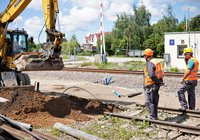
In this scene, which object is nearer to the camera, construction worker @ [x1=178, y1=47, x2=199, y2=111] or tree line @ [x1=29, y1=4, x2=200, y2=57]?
construction worker @ [x1=178, y1=47, x2=199, y2=111]

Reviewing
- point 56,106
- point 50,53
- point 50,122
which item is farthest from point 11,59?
point 50,122

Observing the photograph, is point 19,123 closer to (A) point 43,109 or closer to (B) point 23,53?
(A) point 43,109

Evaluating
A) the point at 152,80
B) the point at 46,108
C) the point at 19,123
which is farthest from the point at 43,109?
the point at 152,80

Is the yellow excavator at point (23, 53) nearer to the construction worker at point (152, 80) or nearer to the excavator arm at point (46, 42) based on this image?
the excavator arm at point (46, 42)

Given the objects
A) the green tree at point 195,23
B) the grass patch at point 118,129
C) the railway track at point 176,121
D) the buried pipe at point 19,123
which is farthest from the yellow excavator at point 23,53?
the green tree at point 195,23

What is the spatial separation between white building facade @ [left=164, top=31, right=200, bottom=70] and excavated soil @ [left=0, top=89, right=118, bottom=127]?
19.0 m

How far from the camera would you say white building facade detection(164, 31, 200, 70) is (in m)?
28.0

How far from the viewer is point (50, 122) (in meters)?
9.21

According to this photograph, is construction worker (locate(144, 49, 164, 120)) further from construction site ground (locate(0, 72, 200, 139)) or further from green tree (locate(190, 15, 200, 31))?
green tree (locate(190, 15, 200, 31))

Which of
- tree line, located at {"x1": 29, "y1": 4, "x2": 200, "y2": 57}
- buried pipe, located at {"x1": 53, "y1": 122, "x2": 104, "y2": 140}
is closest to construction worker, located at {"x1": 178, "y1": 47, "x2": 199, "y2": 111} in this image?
buried pipe, located at {"x1": 53, "y1": 122, "x2": 104, "y2": 140}

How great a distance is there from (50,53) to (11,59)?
2204 mm

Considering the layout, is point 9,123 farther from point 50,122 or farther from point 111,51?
point 111,51

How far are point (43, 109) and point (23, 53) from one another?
3.01m

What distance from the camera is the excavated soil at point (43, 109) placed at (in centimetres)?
956
